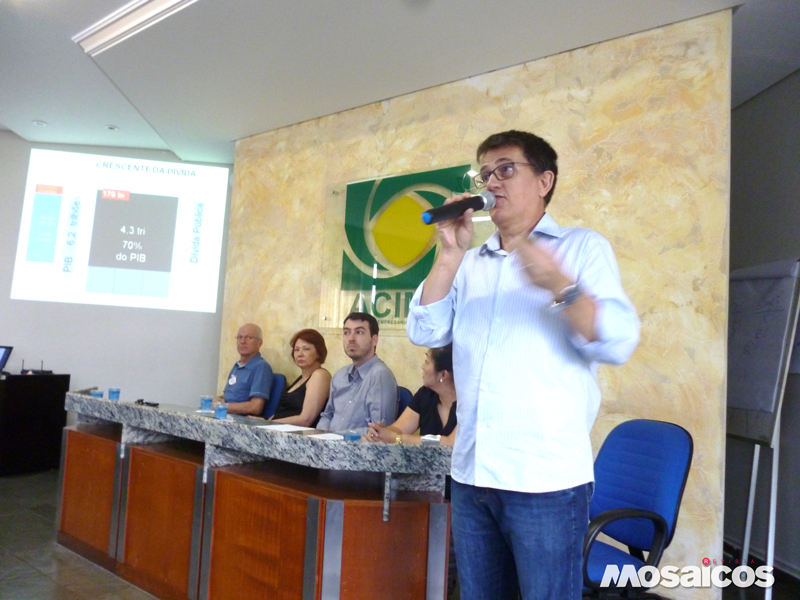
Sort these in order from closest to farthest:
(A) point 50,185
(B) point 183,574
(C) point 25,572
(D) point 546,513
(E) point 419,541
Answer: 1. (D) point 546,513
2. (E) point 419,541
3. (B) point 183,574
4. (C) point 25,572
5. (A) point 50,185

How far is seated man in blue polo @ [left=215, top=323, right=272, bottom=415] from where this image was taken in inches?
172

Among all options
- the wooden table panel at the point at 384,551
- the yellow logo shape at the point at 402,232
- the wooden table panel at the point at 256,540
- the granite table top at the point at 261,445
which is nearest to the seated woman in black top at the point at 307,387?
the yellow logo shape at the point at 402,232

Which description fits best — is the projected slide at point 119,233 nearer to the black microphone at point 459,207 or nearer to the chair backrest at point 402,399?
the chair backrest at point 402,399

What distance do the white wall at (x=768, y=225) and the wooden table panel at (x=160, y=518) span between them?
122 inches

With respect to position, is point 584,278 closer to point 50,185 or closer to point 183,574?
point 183,574

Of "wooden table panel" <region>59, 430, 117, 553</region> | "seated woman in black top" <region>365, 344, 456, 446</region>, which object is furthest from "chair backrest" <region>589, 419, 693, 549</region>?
"wooden table panel" <region>59, 430, 117, 553</region>

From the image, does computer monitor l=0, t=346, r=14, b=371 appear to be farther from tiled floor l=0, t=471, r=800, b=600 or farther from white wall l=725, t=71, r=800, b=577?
white wall l=725, t=71, r=800, b=577

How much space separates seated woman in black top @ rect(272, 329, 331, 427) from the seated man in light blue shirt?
25 cm

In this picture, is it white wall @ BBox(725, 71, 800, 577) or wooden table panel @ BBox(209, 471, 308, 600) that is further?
white wall @ BBox(725, 71, 800, 577)

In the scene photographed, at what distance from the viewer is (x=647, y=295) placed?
3.16 metres

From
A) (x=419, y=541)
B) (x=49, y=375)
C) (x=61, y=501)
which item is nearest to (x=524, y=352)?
(x=419, y=541)

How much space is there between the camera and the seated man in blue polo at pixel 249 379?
14.3 feet

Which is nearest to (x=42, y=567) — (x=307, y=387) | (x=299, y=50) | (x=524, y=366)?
(x=307, y=387)

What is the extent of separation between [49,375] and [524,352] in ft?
17.7
